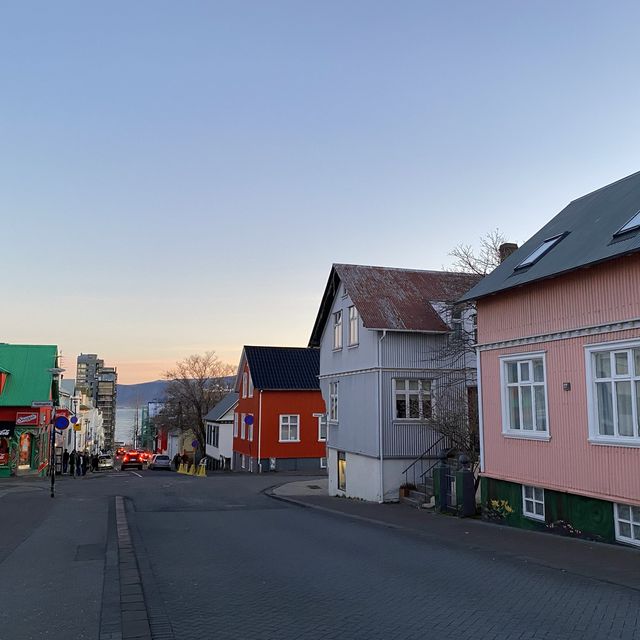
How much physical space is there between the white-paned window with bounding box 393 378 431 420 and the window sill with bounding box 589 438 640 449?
10.5 metres

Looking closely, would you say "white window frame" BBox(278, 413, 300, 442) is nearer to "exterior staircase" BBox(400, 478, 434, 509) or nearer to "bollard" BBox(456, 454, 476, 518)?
"exterior staircase" BBox(400, 478, 434, 509)

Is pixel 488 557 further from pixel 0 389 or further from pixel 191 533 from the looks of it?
pixel 0 389

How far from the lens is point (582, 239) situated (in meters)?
13.0

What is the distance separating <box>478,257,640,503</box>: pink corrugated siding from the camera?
1104cm

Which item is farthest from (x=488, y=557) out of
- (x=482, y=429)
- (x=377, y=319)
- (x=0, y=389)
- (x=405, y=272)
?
(x=0, y=389)

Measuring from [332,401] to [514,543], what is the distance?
1532 centimetres

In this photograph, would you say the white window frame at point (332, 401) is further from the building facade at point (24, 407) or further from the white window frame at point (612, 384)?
the building facade at point (24, 407)

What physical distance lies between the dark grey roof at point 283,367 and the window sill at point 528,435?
28.8m

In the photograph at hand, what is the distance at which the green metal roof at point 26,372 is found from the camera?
3531 centimetres

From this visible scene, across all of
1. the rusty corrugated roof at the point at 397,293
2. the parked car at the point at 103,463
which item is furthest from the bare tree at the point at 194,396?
the rusty corrugated roof at the point at 397,293

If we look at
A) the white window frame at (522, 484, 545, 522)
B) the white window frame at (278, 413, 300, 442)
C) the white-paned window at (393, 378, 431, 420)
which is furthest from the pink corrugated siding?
the white window frame at (278, 413, 300, 442)

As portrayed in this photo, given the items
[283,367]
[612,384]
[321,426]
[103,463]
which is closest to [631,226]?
[612,384]

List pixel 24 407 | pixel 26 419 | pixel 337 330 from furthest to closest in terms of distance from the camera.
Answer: pixel 24 407
pixel 26 419
pixel 337 330

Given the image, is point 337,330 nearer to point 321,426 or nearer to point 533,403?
point 533,403
